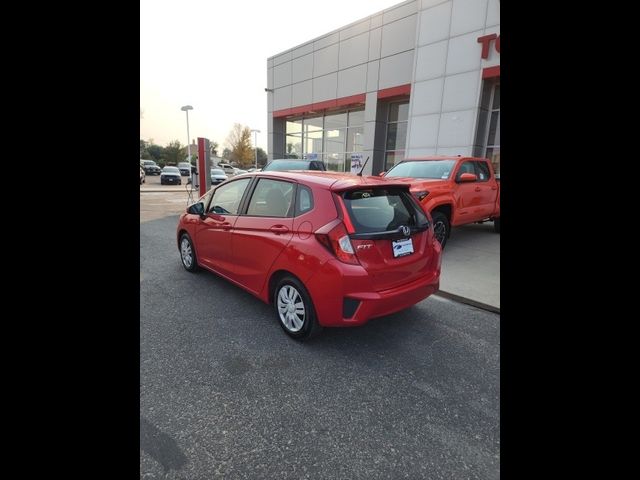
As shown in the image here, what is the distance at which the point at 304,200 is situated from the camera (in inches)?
129

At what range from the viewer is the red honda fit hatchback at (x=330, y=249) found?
114 inches

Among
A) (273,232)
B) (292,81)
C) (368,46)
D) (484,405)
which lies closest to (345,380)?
(484,405)

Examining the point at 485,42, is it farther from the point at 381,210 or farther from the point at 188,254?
the point at 188,254

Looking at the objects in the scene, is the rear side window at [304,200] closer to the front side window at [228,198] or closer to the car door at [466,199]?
the front side window at [228,198]

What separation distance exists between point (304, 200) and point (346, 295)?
1.01m

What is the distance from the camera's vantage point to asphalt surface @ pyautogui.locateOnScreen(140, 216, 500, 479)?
1988 millimetres

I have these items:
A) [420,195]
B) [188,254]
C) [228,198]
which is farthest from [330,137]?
[228,198]

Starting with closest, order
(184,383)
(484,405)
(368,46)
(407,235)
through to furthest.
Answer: (484,405), (184,383), (407,235), (368,46)

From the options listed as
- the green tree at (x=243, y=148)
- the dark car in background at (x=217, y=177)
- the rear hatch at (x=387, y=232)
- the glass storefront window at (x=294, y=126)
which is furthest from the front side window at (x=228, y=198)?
the green tree at (x=243, y=148)
